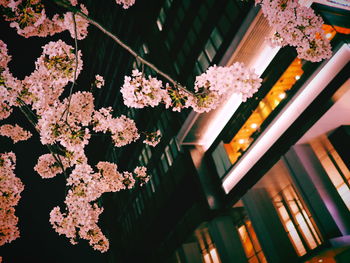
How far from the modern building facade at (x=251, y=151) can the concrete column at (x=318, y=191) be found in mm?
36

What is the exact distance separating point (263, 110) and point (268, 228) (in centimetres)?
514

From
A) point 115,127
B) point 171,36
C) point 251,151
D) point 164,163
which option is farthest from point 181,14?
point 115,127

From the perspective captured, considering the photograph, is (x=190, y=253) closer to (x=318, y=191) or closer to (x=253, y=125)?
(x=253, y=125)

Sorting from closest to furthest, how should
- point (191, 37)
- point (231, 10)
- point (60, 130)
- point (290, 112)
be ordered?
point (60, 130) < point (290, 112) < point (231, 10) < point (191, 37)

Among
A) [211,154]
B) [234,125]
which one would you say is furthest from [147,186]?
[234,125]

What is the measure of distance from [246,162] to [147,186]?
13359 mm

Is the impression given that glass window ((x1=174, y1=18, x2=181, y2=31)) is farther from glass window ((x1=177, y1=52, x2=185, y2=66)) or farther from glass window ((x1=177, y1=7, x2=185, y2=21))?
glass window ((x1=177, y1=52, x2=185, y2=66))

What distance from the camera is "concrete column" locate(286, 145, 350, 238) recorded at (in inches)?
331

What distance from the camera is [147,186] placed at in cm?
2330

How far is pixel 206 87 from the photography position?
5430mm

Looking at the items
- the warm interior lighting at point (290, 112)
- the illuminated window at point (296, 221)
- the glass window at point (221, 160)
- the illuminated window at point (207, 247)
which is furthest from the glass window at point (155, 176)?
the illuminated window at point (296, 221)

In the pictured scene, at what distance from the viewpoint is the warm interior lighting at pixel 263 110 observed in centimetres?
987

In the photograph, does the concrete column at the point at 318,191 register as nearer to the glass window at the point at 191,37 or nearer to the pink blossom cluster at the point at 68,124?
the pink blossom cluster at the point at 68,124

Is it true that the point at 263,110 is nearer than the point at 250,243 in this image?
Yes
